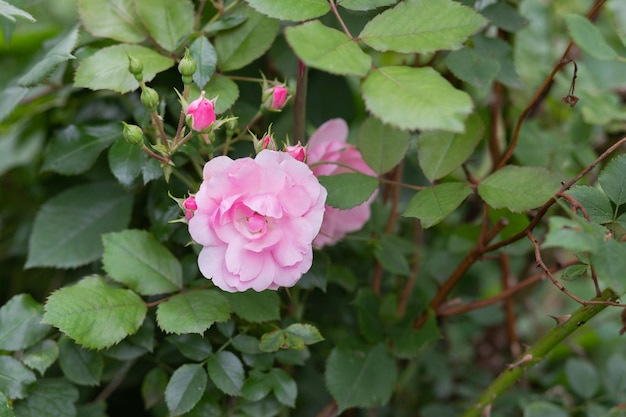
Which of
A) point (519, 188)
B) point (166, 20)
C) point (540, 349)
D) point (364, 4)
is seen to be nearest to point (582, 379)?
point (540, 349)

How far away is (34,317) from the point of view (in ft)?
2.53

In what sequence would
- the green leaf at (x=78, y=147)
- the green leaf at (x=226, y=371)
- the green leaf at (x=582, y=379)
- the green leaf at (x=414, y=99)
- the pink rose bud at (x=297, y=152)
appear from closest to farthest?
the green leaf at (x=414, y=99) → the pink rose bud at (x=297, y=152) → the green leaf at (x=226, y=371) → the green leaf at (x=78, y=147) → the green leaf at (x=582, y=379)

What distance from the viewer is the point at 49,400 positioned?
0.76m

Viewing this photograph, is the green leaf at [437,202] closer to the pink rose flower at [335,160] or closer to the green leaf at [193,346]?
the pink rose flower at [335,160]

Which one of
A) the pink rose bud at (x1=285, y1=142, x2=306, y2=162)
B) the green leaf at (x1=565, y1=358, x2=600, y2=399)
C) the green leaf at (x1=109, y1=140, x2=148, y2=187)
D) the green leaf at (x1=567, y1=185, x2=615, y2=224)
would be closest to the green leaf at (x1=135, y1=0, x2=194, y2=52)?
the green leaf at (x1=109, y1=140, x2=148, y2=187)

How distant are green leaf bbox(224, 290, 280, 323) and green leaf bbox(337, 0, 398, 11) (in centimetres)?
32

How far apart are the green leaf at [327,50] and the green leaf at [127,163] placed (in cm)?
26

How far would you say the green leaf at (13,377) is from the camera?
73cm

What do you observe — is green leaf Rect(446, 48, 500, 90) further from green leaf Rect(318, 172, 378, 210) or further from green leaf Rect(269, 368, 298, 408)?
green leaf Rect(269, 368, 298, 408)

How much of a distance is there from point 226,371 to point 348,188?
244mm

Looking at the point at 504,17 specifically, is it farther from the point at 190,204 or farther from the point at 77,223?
the point at 77,223

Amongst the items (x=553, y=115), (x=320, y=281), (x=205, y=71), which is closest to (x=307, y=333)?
(x=320, y=281)

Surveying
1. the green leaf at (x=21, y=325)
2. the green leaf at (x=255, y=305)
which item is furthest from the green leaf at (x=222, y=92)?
the green leaf at (x=21, y=325)

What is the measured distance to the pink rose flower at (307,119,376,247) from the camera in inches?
31.1
